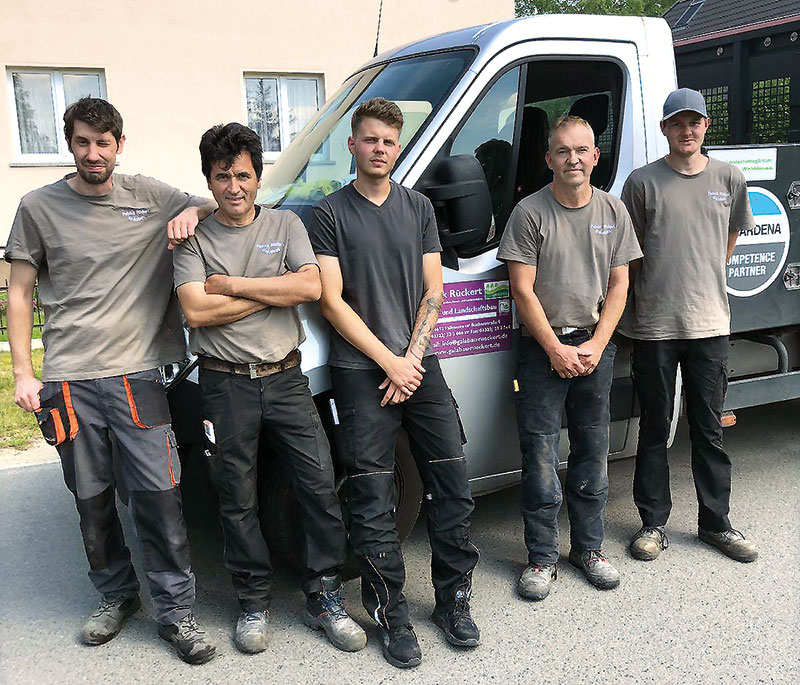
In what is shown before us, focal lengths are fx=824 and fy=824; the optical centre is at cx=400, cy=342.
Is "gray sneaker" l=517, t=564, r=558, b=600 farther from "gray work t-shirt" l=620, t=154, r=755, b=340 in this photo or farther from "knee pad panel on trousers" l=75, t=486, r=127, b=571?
"knee pad panel on trousers" l=75, t=486, r=127, b=571

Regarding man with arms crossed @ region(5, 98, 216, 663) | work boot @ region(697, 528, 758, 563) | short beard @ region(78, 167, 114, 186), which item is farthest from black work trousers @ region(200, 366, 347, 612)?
work boot @ region(697, 528, 758, 563)

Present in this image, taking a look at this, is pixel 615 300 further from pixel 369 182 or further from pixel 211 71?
pixel 211 71

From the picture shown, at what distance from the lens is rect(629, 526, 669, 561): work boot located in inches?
154

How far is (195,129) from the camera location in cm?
1204

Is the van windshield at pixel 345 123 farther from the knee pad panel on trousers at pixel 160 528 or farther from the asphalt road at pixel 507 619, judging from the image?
the asphalt road at pixel 507 619

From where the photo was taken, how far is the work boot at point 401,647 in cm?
312

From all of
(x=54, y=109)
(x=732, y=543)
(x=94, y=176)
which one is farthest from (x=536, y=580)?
(x=54, y=109)

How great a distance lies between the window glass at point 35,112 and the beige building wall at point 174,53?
0.60 feet

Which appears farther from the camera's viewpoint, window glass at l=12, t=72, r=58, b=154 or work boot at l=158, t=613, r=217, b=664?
window glass at l=12, t=72, r=58, b=154

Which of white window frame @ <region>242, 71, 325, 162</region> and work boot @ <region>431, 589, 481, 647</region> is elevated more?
white window frame @ <region>242, 71, 325, 162</region>

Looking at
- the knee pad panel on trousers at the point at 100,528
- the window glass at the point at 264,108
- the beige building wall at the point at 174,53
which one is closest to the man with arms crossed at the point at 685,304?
the knee pad panel on trousers at the point at 100,528

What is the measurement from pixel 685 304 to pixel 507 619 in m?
1.62

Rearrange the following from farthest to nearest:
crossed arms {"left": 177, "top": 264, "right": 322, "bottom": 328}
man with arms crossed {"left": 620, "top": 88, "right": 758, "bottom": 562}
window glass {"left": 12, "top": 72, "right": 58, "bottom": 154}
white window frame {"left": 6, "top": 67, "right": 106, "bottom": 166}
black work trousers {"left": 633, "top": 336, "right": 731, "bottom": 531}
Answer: window glass {"left": 12, "top": 72, "right": 58, "bottom": 154} < white window frame {"left": 6, "top": 67, "right": 106, "bottom": 166} < black work trousers {"left": 633, "top": 336, "right": 731, "bottom": 531} < man with arms crossed {"left": 620, "top": 88, "right": 758, "bottom": 562} < crossed arms {"left": 177, "top": 264, "right": 322, "bottom": 328}

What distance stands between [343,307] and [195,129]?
9.76 metres
